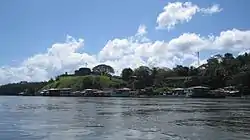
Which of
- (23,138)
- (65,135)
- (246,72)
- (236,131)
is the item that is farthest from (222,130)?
(246,72)

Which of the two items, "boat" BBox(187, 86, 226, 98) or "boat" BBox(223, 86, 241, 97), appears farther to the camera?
"boat" BBox(187, 86, 226, 98)

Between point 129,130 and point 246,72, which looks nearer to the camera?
point 129,130

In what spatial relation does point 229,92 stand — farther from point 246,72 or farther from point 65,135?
point 65,135

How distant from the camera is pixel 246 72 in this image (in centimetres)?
18438

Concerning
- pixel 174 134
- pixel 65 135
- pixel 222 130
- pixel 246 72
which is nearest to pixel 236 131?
pixel 222 130

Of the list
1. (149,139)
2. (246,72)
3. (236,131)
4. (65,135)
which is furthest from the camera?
(246,72)

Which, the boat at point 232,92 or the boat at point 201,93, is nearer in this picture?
the boat at point 232,92

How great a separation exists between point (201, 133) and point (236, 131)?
3.78m

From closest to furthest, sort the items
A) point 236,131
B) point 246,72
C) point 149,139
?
point 149,139
point 236,131
point 246,72

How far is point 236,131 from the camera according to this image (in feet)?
127

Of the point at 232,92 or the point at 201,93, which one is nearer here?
the point at 232,92

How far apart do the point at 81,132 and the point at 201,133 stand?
34.5 feet

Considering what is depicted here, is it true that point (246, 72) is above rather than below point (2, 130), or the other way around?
above

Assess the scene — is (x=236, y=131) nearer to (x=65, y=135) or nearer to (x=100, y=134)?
(x=100, y=134)
